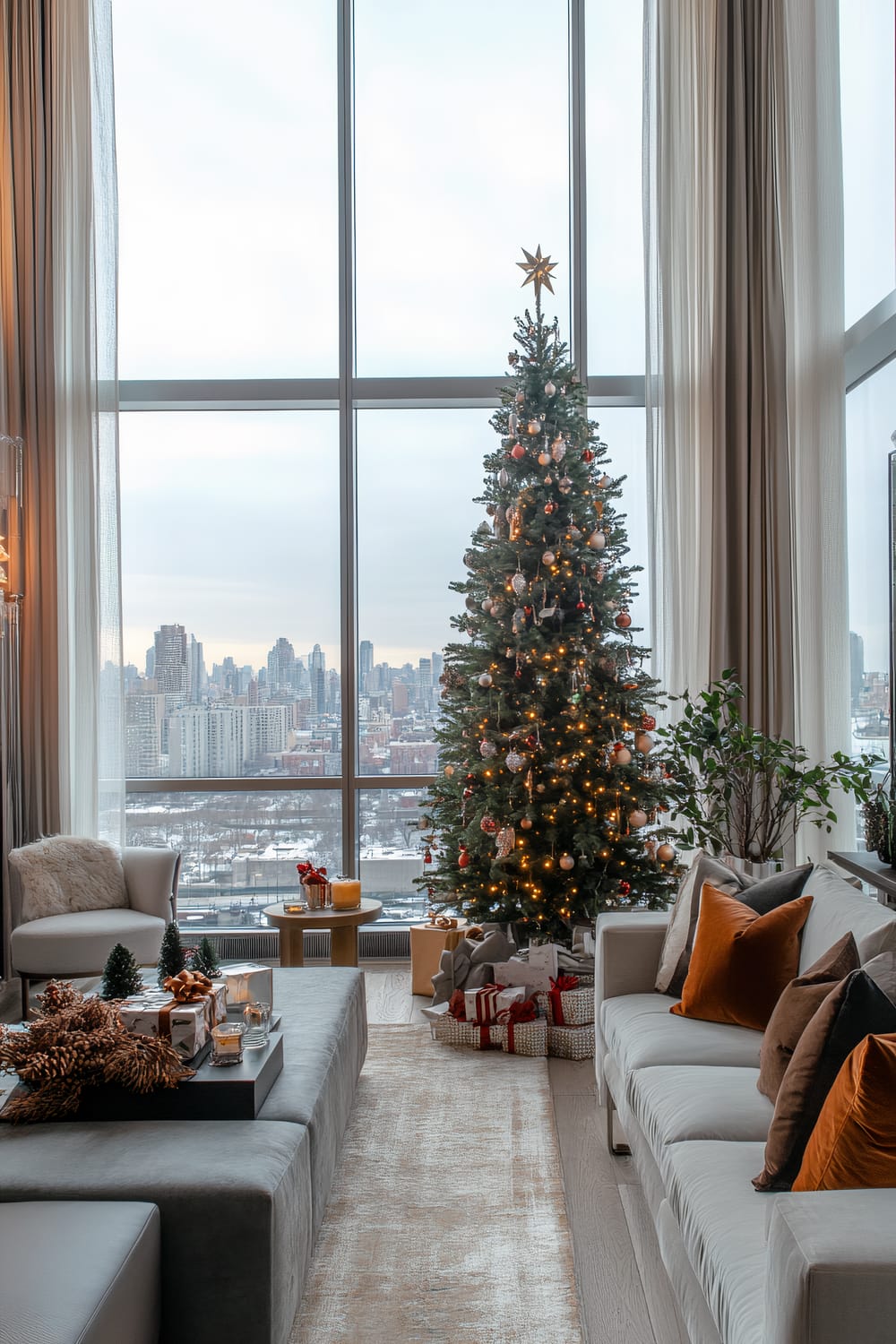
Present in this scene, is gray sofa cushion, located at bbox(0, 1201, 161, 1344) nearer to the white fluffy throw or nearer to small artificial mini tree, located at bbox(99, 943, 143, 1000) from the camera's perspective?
small artificial mini tree, located at bbox(99, 943, 143, 1000)

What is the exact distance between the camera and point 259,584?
19.3 ft

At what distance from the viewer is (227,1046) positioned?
8.36 feet

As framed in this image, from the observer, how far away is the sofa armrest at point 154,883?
484 centimetres

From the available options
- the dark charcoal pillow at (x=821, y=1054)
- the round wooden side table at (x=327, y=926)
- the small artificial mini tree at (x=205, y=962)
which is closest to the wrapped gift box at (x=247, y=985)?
the small artificial mini tree at (x=205, y=962)

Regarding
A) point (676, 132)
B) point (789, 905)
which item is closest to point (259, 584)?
point (676, 132)

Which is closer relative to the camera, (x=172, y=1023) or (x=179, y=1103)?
(x=179, y=1103)

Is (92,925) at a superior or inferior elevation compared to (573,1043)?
superior

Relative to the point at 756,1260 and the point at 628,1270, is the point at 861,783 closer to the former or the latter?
the point at 628,1270

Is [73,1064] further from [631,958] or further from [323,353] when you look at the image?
[323,353]

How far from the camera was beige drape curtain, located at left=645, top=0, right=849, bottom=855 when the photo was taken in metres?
5.28

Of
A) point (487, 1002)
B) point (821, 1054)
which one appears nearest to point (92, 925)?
point (487, 1002)

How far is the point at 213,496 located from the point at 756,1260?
Result: 502 cm

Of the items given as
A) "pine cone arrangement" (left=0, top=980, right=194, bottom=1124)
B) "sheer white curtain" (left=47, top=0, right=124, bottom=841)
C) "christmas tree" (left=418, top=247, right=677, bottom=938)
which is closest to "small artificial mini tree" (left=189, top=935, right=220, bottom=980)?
"pine cone arrangement" (left=0, top=980, right=194, bottom=1124)

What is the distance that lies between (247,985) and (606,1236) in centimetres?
120
